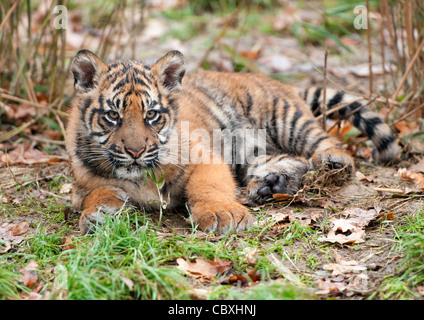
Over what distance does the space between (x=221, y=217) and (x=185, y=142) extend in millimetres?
955

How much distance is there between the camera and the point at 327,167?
16.4ft

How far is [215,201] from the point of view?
14.1 ft

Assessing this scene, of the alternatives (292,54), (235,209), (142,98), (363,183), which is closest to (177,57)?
(142,98)

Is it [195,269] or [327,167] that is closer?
[195,269]

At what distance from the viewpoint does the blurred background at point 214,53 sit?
5770mm

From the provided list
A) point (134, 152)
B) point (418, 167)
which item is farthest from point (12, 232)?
point (418, 167)

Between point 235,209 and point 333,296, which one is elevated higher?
point 235,209

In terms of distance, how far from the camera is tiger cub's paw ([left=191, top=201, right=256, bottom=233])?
13.0 feet

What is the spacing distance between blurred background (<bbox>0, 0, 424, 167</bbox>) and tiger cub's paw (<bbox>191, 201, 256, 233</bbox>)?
179 centimetres

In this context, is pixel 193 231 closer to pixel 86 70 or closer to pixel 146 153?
pixel 146 153

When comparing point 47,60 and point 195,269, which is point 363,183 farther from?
point 47,60

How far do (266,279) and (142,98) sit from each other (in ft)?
5.57

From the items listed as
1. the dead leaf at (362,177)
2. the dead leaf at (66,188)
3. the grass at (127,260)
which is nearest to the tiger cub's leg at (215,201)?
the grass at (127,260)
